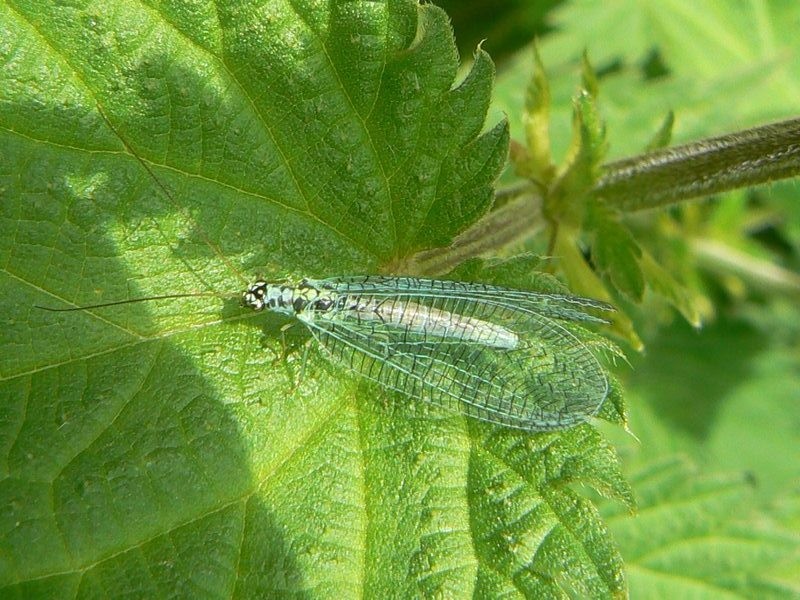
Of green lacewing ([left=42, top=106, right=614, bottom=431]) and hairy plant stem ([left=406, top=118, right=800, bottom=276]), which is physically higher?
hairy plant stem ([left=406, top=118, right=800, bottom=276])

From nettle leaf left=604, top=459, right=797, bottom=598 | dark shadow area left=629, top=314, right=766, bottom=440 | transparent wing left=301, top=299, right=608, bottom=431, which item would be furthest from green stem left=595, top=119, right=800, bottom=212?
dark shadow area left=629, top=314, right=766, bottom=440

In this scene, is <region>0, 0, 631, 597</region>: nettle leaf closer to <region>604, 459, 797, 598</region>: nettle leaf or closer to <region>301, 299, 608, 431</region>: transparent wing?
<region>301, 299, 608, 431</region>: transparent wing

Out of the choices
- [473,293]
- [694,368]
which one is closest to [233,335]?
[473,293]

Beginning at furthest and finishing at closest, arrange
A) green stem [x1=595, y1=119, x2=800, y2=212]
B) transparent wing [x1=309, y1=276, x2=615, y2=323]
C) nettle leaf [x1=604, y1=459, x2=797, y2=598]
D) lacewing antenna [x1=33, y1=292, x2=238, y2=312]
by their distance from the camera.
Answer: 1. nettle leaf [x1=604, y1=459, x2=797, y2=598]
2. transparent wing [x1=309, y1=276, x2=615, y2=323]
3. green stem [x1=595, y1=119, x2=800, y2=212]
4. lacewing antenna [x1=33, y1=292, x2=238, y2=312]

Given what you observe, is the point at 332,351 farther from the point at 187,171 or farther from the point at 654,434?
the point at 654,434

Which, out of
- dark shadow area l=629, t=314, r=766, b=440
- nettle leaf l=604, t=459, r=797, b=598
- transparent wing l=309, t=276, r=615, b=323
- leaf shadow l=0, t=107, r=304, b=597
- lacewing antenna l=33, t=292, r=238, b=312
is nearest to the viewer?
leaf shadow l=0, t=107, r=304, b=597

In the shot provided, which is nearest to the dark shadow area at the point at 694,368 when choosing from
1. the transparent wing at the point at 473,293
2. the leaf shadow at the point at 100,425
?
the transparent wing at the point at 473,293
